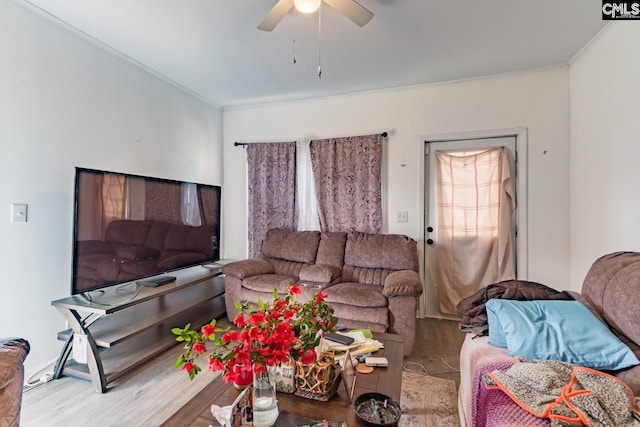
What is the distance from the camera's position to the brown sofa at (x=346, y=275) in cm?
246

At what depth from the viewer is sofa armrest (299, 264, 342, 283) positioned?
2.88 meters

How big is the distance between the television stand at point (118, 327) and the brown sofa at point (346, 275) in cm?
49

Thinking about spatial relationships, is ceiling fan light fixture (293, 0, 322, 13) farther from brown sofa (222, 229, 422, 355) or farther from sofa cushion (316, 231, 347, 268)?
sofa cushion (316, 231, 347, 268)

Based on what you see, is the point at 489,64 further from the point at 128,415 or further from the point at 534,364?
the point at 128,415

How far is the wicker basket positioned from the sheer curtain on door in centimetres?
247

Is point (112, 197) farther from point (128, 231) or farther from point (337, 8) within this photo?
point (337, 8)

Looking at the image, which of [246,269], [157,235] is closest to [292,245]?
[246,269]

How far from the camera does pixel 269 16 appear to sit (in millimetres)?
1857

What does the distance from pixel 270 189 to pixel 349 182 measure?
1016 mm

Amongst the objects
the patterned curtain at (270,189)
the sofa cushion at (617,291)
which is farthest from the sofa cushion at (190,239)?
the sofa cushion at (617,291)

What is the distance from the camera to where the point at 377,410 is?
110 centimetres

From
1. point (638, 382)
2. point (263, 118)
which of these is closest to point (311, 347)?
point (638, 382)

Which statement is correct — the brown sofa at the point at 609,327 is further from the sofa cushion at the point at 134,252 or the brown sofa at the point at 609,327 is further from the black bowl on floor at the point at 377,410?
the sofa cushion at the point at 134,252

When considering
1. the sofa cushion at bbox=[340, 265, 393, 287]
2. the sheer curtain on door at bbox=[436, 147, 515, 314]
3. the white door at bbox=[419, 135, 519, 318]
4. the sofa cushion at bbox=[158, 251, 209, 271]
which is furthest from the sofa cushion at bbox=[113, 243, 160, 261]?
the sheer curtain on door at bbox=[436, 147, 515, 314]
